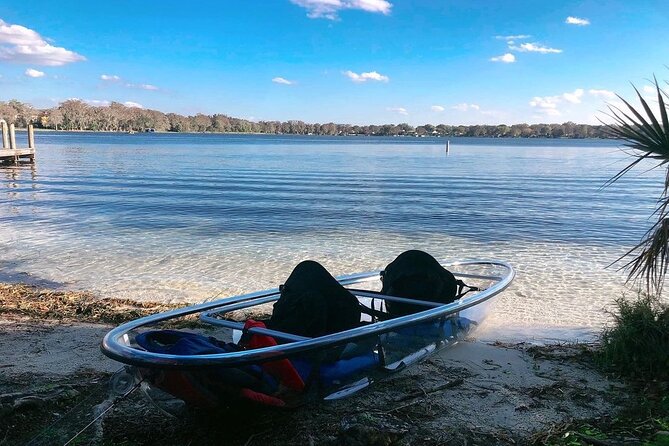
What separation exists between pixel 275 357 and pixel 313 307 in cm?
117

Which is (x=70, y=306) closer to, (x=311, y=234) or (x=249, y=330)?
(x=249, y=330)

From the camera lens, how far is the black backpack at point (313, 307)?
456 cm

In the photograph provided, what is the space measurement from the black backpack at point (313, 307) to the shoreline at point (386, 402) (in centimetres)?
63

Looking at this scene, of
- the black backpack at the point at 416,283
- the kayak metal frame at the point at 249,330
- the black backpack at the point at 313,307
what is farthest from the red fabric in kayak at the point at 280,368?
the black backpack at the point at 416,283

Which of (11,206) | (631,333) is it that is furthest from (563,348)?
(11,206)

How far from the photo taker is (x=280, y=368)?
3.69m

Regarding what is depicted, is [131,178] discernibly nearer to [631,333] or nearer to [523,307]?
[523,307]

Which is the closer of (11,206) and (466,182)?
(11,206)

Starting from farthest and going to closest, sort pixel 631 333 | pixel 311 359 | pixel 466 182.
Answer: pixel 466 182, pixel 631 333, pixel 311 359

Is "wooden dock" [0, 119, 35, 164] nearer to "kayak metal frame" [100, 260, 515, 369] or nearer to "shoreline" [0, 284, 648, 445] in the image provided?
"shoreline" [0, 284, 648, 445]

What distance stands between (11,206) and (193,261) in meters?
11.9

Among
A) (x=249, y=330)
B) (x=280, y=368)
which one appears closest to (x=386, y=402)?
(x=280, y=368)

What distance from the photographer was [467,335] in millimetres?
5977

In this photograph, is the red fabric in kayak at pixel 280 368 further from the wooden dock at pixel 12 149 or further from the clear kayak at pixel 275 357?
the wooden dock at pixel 12 149
